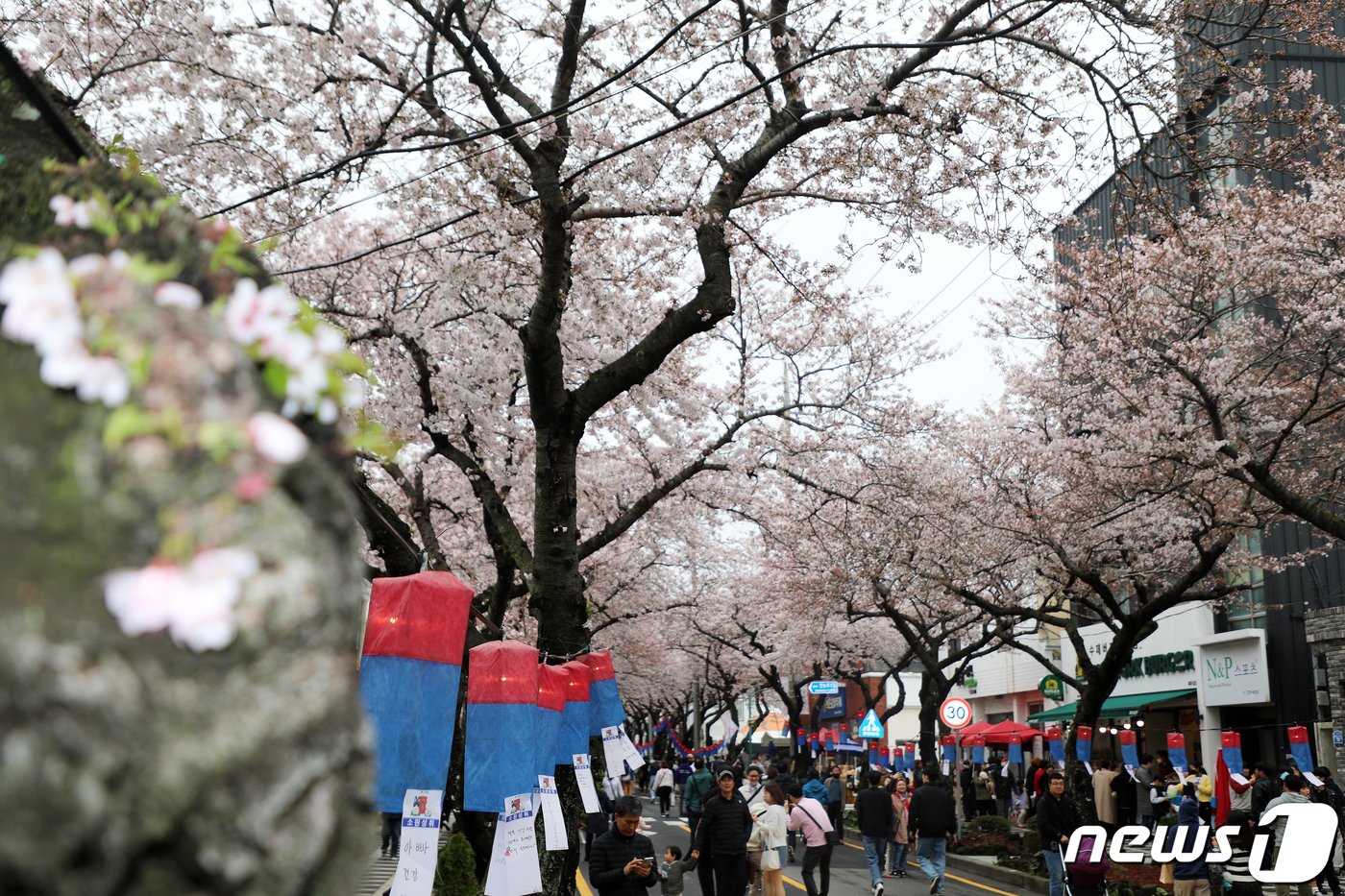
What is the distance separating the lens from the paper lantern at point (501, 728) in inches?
335

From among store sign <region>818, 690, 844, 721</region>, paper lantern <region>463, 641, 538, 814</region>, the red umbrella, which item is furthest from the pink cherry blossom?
store sign <region>818, 690, 844, 721</region>

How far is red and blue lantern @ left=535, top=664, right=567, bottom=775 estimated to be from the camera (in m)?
9.33

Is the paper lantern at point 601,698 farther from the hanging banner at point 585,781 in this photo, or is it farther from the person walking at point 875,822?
the person walking at point 875,822

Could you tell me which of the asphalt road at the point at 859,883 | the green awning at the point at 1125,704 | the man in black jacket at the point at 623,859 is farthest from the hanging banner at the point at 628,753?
the green awning at the point at 1125,704

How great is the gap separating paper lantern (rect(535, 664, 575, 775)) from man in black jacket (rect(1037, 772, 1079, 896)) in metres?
7.51

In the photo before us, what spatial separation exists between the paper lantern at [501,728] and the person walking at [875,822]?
10.2 m

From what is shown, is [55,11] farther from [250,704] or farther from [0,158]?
[250,704]

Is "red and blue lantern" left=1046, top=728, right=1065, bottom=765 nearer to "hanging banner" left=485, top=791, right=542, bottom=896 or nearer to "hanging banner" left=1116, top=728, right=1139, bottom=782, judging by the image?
"hanging banner" left=1116, top=728, right=1139, bottom=782

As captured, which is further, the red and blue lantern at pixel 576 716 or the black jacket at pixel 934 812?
the black jacket at pixel 934 812

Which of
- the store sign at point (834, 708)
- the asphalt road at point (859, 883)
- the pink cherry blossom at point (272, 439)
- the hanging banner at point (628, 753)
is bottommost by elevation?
the asphalt road at point (859, 883)

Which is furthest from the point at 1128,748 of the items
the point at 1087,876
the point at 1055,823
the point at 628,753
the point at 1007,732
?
the point at 1007,732

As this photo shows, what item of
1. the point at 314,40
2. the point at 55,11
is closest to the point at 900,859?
the point at 314,40

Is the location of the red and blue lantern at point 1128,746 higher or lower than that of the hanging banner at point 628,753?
higher

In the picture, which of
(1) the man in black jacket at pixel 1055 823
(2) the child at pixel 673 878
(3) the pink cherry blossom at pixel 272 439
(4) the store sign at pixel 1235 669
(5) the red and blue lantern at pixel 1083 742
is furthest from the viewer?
(4) the store sign at pixel 1235 669
